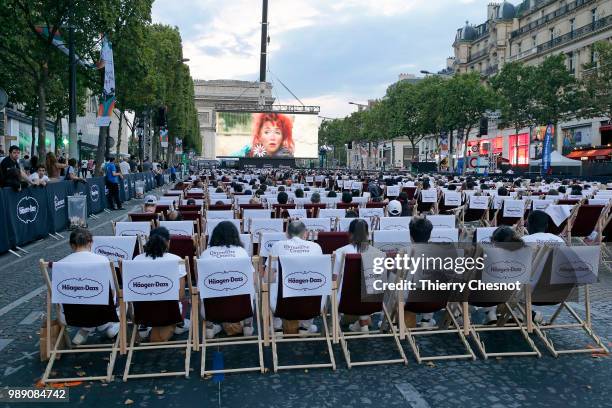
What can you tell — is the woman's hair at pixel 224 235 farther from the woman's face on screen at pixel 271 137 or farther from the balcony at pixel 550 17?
the woman's face on screen at pixel 271 137

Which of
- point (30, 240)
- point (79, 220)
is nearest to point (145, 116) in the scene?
point (79, 220)

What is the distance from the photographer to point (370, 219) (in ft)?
36.1

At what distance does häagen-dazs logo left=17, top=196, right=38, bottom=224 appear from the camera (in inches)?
499

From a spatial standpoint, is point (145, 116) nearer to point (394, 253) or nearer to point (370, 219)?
point (370, 219)

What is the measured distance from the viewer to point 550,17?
58562 mm

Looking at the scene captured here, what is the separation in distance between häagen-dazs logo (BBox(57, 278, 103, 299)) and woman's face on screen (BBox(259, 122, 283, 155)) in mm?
73144

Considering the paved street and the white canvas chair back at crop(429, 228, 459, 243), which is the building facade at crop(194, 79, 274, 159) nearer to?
the white canvas chair back at crop(429, 228, 459, 243)

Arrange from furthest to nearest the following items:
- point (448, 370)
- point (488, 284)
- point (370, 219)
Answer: point (370, 219)
point (488, 284)
point (448, 370)

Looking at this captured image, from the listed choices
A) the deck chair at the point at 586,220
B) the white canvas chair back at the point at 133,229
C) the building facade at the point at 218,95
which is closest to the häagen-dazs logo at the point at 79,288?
the white canvas chair back at the point at 133,229

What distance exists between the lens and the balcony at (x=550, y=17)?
52931 mm

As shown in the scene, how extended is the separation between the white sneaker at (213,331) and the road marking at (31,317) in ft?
7.85

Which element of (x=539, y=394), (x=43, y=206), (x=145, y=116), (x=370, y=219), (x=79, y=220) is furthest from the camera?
(x=145, y=116)

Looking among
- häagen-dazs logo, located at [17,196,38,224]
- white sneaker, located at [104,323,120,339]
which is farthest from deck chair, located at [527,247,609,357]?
häagen-dazs logo, located at [17,196,38,224]

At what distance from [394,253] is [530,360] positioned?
166 cm
